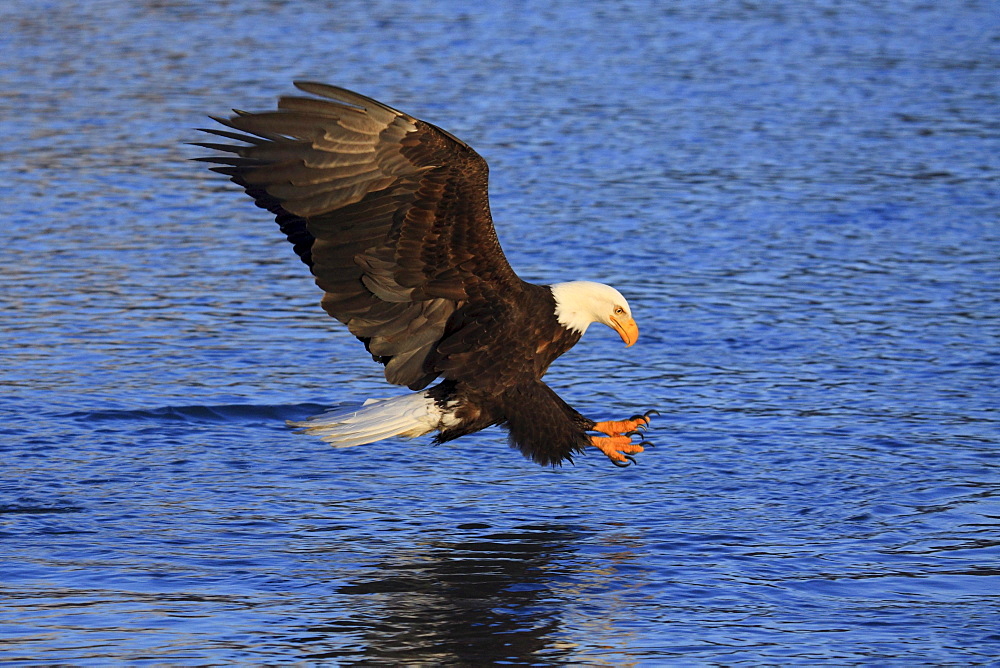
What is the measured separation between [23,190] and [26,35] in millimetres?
5133

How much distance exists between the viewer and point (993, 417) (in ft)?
20.3

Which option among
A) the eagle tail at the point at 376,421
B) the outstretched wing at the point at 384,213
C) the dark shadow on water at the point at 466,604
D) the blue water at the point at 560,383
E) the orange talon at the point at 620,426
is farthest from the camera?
the orange talon at the point at 620,426

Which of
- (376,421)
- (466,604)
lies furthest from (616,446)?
(466,604)

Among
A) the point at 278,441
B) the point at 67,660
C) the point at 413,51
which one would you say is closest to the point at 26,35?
the point at 413,51

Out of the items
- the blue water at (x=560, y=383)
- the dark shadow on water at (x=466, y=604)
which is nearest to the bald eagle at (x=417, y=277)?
the blue water at (x=560, y=383)

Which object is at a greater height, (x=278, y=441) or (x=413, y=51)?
(x=413, y=51)

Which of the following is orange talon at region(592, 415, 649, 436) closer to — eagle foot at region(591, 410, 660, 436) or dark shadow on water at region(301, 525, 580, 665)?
eagle foot at region(591, 410, 660, 436)

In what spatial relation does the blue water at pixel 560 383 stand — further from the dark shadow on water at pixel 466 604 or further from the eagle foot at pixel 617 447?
the eagle foot at pixel 617 447

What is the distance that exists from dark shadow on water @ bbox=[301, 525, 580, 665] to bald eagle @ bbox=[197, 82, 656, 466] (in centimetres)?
→ 46

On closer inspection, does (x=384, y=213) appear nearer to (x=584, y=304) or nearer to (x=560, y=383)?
(x=584, y=304)

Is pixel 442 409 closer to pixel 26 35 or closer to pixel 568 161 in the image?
pixel 568 161

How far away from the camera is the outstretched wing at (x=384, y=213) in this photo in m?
4.77

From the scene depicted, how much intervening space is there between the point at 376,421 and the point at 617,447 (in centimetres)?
89

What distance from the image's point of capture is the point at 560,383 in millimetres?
6863
